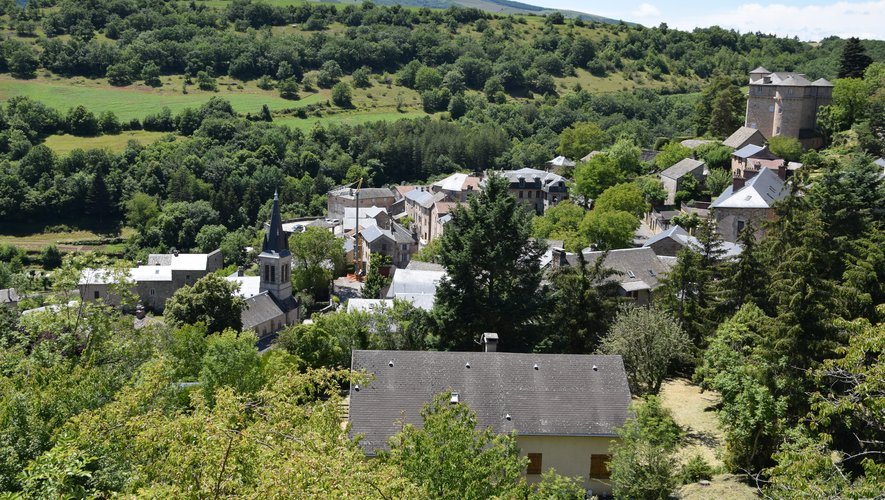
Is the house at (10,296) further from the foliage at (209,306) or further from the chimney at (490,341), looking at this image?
the chimney at (490,341)

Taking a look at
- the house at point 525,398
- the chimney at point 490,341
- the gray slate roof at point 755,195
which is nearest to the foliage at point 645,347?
the house at point 525,398

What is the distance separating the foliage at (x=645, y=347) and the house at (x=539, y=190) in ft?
182

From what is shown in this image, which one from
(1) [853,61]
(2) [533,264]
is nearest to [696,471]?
(2) [533,264]

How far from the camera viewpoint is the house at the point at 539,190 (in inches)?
3406

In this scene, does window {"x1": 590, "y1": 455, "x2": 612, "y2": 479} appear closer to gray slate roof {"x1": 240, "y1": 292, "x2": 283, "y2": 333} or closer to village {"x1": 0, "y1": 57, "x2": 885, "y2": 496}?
village {"x1": 0, "y1": 57, "x2": 885, "y2": 496}

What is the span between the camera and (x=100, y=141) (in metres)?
126

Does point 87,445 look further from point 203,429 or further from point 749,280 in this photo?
point 749,280

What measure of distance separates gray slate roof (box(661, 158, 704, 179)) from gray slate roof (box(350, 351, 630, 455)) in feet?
161

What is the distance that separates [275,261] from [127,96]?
9877cm

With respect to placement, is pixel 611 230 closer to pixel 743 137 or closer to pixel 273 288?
pixel 743 137

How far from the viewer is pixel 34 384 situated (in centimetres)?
1800

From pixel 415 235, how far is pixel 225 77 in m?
88.5

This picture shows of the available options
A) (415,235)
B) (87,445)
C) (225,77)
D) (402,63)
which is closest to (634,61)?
(402,63)

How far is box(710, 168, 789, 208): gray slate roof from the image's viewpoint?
53.7m
